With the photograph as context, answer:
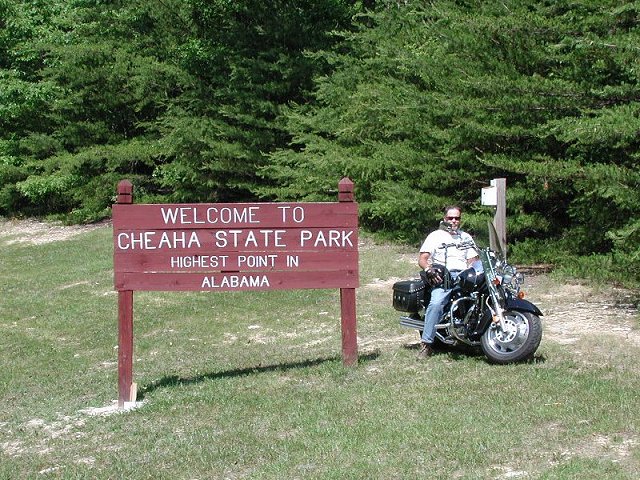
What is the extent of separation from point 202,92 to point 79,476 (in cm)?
2040

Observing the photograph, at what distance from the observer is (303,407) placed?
→ 7.37 metres

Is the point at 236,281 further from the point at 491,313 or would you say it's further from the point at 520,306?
the point at 520,306

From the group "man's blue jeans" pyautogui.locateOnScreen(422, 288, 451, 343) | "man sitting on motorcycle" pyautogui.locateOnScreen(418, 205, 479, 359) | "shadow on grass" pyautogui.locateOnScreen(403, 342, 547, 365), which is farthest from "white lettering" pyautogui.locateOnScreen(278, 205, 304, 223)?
"shadow on grass" pyautogui.locateOnScreen(403, 342, 547, 365)

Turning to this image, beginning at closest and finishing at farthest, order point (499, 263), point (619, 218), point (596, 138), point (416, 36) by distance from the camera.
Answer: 1. point (499, 263)
2. point (596, 138)
3. point (619, 218)
4. point (416, 36)

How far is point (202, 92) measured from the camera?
25.6m

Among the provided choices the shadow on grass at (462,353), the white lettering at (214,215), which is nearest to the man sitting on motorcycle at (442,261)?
the shadow on grass at (462,353)

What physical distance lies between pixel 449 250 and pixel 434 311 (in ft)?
2.01

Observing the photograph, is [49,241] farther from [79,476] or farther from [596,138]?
[79,476]

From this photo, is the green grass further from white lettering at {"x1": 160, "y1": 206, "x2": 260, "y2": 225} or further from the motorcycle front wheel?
white lettering at {"x1": 160, "y1": 206, "x2": 260, "y2": 225}

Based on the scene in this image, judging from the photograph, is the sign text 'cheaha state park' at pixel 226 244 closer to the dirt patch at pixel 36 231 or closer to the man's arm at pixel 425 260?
the man's arm at pixel 425 260

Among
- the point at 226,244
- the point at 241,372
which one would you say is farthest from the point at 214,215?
the point at 241,372

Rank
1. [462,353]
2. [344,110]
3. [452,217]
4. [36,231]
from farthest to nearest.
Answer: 1. [36,231]
2. [344,110]
3. [462,353]
4. [452,217]

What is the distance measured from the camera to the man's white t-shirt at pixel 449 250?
8.65 meters

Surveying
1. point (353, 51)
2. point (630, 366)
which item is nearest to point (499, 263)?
point (630, 366)
